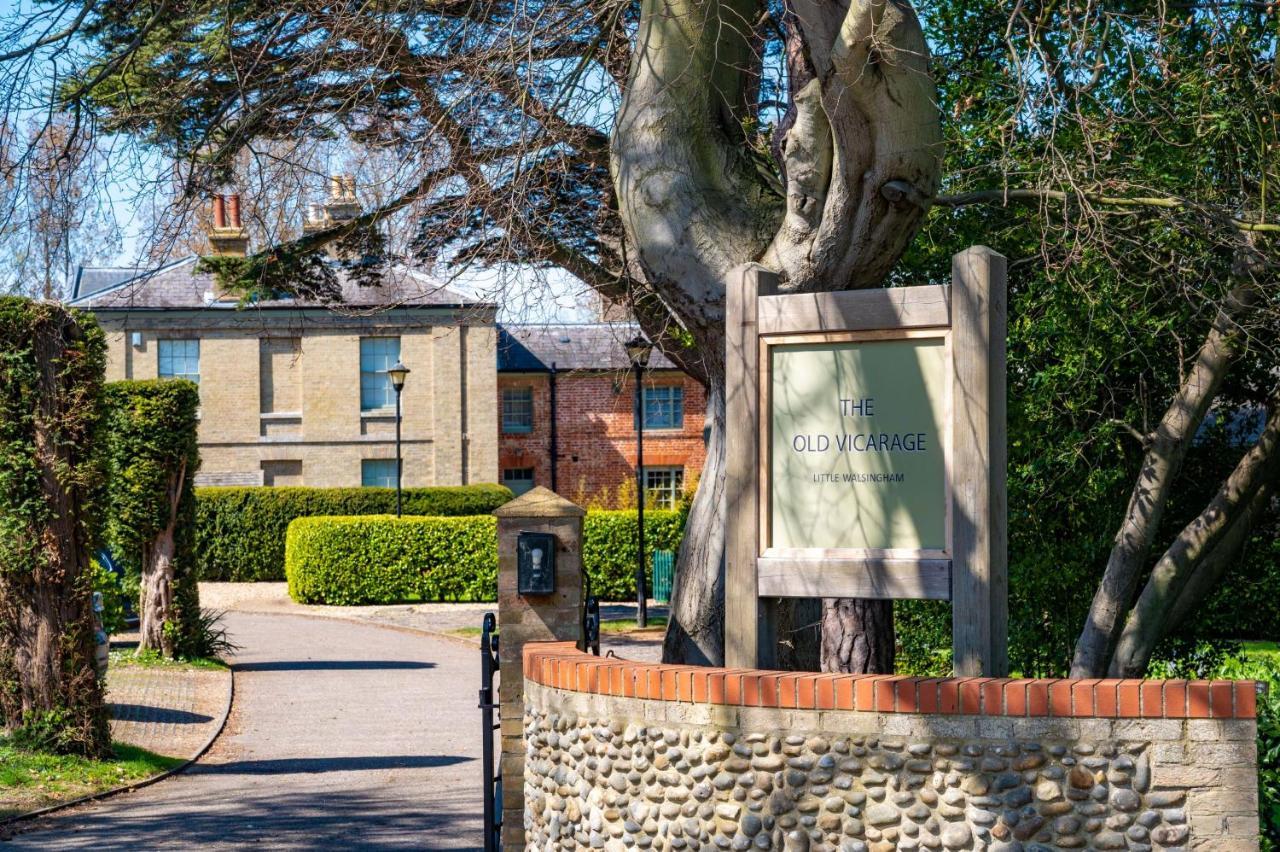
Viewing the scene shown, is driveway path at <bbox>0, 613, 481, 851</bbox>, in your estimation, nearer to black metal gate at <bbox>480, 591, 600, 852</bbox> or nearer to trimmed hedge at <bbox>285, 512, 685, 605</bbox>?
black metal gate at <bbox>480, 591, 600, 852</bbox>

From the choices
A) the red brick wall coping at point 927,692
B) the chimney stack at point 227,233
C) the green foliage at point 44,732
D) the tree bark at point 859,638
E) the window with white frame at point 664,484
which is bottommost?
the green foliage at point 44,732

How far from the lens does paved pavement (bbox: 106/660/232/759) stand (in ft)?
46.4

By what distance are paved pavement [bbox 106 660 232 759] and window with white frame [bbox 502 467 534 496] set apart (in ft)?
76.2

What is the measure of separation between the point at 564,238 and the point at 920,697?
9.02 m

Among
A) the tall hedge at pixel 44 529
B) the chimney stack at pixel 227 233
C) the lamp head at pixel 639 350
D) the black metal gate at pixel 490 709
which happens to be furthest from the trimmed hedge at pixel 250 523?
the black metal gate at pixel 490 709

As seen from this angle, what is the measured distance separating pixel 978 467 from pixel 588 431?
36.1 m

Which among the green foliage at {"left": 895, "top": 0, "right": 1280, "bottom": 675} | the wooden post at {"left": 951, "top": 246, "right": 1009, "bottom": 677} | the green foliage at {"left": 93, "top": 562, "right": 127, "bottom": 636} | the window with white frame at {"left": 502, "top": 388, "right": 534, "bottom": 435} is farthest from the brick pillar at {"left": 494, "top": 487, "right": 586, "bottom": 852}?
the window with white frame at {"left": 502, "top": 388, "right": 534, "bottom": 435}

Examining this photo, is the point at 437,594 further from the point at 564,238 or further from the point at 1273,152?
the point at 1273,152

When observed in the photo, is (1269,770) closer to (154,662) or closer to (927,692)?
(927,692)

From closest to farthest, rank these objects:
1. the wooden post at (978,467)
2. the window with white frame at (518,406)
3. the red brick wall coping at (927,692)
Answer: the red brick wall coping at (927,692) < the wooden post at (978,467) < the window with white frame at (518,406)

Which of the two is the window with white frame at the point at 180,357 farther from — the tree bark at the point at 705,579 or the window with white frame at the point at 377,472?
the tree bark at the point at 705,579

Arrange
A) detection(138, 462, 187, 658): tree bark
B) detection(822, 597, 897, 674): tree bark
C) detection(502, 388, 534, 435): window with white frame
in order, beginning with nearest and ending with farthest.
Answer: detection(822, 597, 897, 674): tree bark, detection(138, 462, 187, 658): tree bark, detection(502, 388, 534, 435): window with white frame

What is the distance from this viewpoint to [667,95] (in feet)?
28.9

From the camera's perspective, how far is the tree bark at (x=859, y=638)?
34.4 ft
